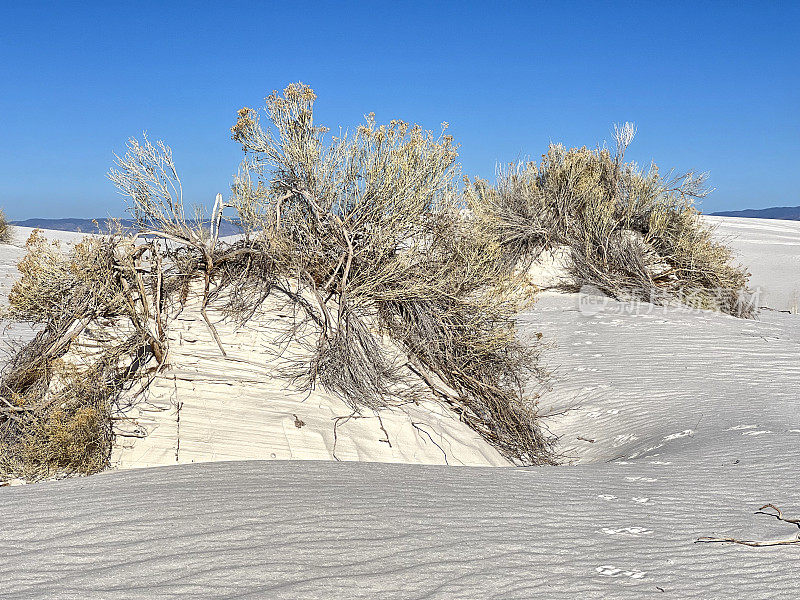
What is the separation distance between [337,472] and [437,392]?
8.17 ft

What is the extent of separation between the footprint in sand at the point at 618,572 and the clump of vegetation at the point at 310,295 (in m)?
3.68

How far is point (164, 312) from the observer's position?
6.68 metres

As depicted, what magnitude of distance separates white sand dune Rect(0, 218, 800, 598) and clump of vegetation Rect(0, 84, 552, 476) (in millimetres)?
740

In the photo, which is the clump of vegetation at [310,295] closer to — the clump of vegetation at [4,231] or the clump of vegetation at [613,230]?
the clump of vegetation at [613,230]

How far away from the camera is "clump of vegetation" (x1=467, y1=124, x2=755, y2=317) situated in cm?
1451

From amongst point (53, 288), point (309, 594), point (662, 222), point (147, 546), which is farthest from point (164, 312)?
point (662, 222)

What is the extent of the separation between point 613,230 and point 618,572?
13131mm

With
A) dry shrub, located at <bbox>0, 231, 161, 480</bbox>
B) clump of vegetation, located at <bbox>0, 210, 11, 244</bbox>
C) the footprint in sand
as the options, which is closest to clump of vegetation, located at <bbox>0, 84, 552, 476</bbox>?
dry shrub, located at <bbox>0, 231, 161, 480</bbox>

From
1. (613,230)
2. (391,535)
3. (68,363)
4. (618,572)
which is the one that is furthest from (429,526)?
(613,230)

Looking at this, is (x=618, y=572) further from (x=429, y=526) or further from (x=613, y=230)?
(x=613, y=230)

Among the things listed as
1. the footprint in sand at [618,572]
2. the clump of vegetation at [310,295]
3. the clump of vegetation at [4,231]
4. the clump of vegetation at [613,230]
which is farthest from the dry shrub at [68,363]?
the clump of vegetation at [4,231]

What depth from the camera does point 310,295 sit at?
7.46m

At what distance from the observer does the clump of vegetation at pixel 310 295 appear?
593 cm

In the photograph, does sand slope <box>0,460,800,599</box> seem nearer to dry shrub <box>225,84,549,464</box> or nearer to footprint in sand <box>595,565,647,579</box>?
footprint in sand <box>595,565,647,579</box>
